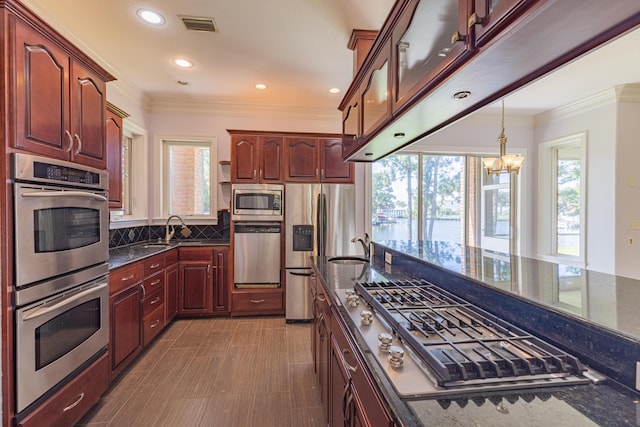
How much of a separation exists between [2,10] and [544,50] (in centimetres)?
→ 214

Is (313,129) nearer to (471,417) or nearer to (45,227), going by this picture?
(45,227)

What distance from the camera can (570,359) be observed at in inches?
30.5

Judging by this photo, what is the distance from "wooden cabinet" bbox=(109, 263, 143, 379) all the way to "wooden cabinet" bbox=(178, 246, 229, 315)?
944mm

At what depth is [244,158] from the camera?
369 centimetres

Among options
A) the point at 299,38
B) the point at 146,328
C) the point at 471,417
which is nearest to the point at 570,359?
the point at 471,417

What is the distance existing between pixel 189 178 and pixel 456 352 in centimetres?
417

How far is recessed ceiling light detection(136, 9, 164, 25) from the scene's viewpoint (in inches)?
90.4

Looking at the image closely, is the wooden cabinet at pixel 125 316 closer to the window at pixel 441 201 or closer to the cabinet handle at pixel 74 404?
the cabinet handle at pixel 74 404

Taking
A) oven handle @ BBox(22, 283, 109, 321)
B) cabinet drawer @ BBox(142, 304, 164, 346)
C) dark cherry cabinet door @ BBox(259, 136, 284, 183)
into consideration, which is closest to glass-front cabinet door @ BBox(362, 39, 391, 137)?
dark cherry cabinet door @ BBox(259, 136, 284, 183)

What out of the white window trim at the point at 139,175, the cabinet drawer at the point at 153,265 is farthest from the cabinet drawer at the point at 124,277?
the white window trim at the point at 139,175

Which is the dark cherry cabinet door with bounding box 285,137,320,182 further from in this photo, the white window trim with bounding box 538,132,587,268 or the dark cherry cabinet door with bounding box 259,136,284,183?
the white window trim with bounding box 538,132,587,268

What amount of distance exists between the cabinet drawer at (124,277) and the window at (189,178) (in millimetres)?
1631

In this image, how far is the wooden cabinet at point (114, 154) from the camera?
8.69 ft

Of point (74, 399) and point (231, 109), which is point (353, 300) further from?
point (231, 109)
